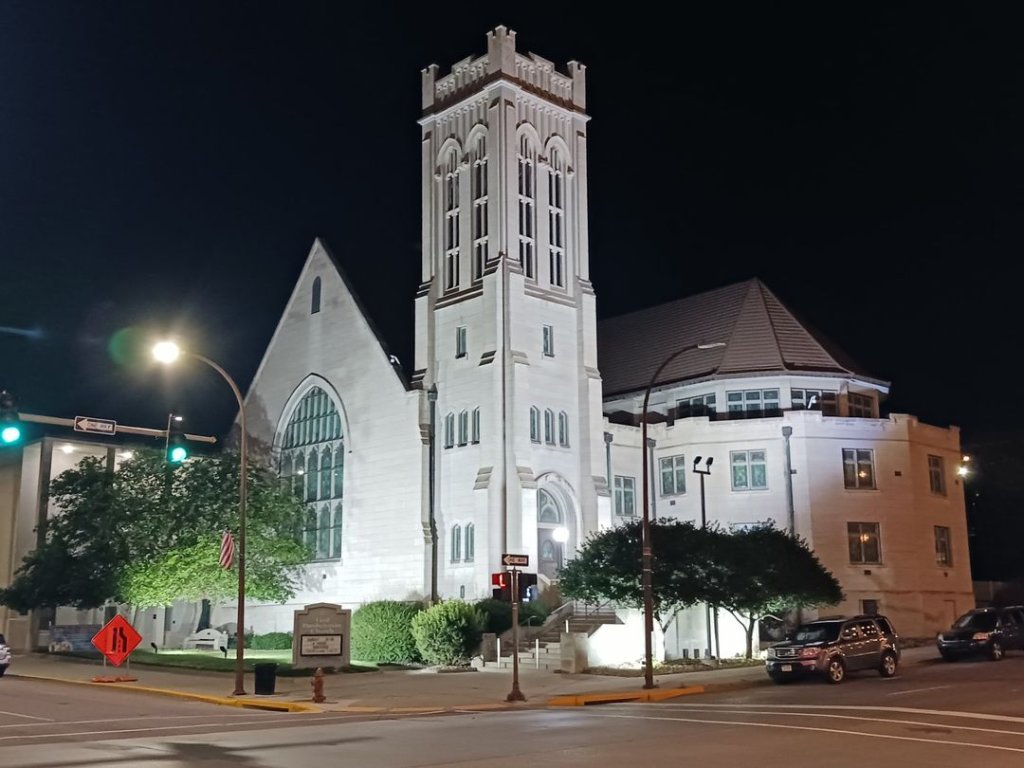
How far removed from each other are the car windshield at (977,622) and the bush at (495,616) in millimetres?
14920

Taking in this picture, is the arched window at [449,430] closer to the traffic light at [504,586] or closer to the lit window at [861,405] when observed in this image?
the lit window at [861,405]

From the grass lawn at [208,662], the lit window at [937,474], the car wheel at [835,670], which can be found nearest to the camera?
the car wheel at [835,670]

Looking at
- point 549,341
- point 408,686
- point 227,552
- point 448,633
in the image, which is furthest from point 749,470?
point 227,552

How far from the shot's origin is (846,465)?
48.2 metres

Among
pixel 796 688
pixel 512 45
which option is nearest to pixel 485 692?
pixel 796 688

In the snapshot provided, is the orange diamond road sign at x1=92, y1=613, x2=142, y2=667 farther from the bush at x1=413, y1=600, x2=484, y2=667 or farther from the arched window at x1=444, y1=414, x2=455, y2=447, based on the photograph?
the arched window at x1=444, y1=414, x2=455, y2=447

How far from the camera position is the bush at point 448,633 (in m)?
37.7

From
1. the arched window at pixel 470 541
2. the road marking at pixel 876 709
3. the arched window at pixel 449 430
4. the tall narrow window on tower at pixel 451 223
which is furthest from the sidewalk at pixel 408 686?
the tall narrow window on tower at pixel 451 223

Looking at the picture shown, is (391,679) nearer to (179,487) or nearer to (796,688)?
(796,688)

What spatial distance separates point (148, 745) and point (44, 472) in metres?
38.7

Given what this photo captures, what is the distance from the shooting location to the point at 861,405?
53.0 meters

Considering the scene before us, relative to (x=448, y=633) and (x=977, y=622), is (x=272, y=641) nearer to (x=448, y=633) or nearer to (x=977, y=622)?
(x=448, y=633)

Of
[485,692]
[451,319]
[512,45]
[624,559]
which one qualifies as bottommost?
[485,692]

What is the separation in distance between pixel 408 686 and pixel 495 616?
30.9ft
